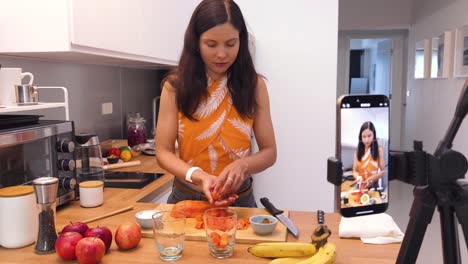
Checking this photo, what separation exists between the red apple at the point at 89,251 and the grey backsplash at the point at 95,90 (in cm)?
100

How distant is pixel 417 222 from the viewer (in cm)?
51

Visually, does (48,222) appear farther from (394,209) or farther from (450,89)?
(450,89)

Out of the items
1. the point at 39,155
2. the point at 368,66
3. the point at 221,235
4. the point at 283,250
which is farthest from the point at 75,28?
the point at 368,66

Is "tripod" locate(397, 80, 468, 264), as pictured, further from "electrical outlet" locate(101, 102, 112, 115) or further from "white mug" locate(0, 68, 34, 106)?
"electrical outlet" locate(101, 102, 112, 115)

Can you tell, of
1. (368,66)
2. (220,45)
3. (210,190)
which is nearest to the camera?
(210,190)

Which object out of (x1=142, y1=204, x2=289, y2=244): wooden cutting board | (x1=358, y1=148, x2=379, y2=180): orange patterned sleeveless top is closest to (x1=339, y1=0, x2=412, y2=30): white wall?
(x1=142, y1=204, x2=289, y2=244): wooden cutting board

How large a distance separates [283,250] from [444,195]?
20.2 inches

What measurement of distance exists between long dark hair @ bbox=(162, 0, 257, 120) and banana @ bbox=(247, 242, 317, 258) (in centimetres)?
53

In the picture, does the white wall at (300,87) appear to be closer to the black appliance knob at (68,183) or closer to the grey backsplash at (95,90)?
the grey backsplash at (95,90)

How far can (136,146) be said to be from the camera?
8.20 feet

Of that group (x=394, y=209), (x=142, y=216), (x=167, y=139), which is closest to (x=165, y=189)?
(x=167, y=139)

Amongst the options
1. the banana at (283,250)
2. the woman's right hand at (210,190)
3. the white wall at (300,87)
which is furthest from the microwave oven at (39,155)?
the white wall at (300,87)

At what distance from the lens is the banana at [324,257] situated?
871 mm

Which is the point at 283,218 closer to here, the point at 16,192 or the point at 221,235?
the point at 221,235
